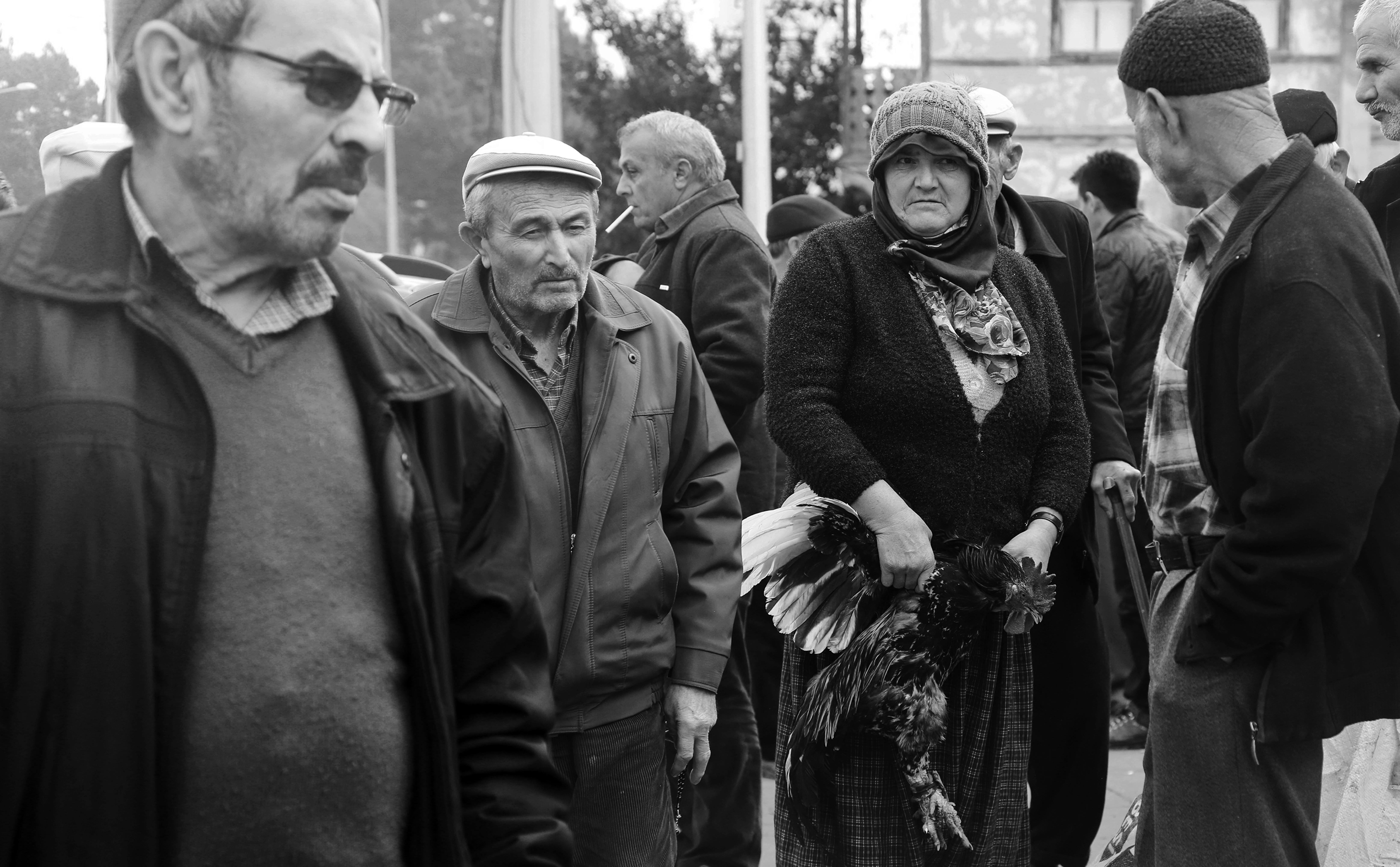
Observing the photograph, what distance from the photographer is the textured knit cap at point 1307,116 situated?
190 inches

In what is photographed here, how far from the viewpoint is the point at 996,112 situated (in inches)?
171

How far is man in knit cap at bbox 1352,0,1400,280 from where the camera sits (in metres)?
3.76

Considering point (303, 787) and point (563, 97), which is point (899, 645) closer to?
point (303, 787)

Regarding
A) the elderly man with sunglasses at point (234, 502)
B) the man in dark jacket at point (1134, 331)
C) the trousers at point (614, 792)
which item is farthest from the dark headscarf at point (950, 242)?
the man in dark jacket at point (1134, 331)

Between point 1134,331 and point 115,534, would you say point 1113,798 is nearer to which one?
point 1134,331

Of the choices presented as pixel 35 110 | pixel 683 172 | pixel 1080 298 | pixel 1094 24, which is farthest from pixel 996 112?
pixel 1094 24

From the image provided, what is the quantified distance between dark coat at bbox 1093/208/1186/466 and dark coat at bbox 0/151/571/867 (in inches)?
196

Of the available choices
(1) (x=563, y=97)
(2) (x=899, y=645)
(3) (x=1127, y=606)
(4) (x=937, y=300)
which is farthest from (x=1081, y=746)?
(1) (x=563, y=97)

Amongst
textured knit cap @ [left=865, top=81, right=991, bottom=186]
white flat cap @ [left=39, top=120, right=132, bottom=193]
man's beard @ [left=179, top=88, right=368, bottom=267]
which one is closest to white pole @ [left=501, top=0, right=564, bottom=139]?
white flat cap @ [left=39, top=120, right=132, bottom=193]

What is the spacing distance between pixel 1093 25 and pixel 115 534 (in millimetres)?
16284

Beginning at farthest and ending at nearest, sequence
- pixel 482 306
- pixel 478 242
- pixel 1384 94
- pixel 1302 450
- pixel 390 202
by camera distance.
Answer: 1. pixel 390 202
2. pixel 1384 94
3. pixel 478 242
4. pixel 482 306
5. pixel 1302 450

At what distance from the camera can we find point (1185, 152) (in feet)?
9.14

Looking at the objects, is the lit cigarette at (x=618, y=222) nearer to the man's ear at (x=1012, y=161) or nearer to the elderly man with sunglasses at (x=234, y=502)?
the man's ear at (x=1012, y=161)

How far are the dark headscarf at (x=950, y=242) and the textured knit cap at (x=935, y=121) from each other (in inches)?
0.6
